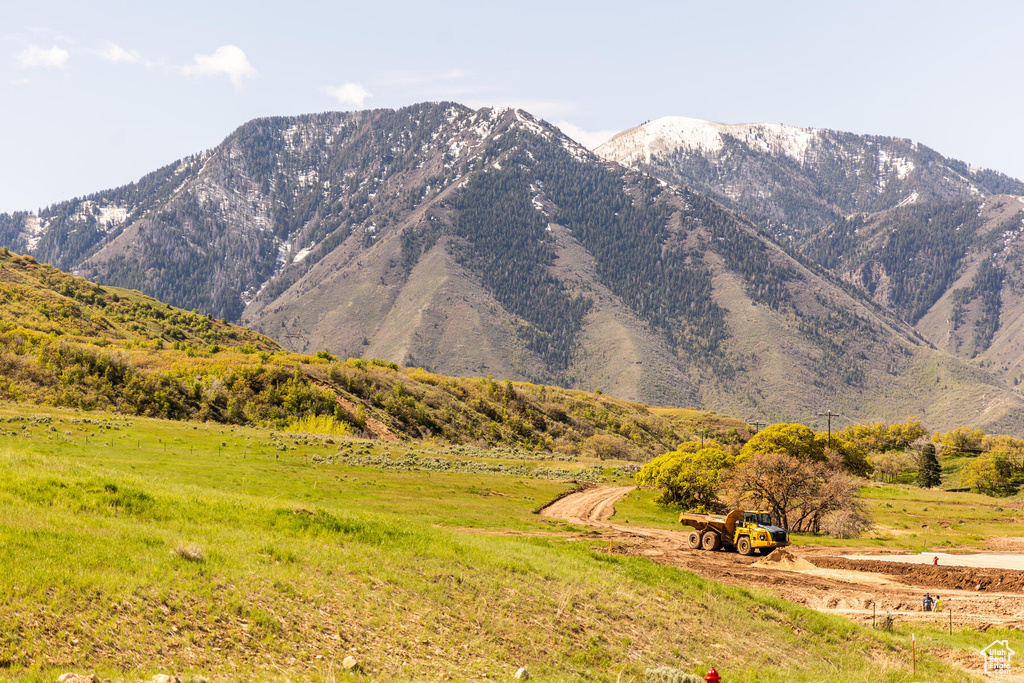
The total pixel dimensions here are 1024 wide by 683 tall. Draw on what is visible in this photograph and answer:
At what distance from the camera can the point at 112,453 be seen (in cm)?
4306

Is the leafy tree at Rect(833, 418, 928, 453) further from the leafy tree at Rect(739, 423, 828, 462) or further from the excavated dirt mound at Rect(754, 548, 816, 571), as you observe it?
the excavated dirt mound at Rect(754, 548, 816, 571)

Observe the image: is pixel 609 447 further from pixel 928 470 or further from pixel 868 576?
pixel 868 576

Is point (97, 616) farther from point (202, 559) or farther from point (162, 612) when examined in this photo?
point (202, 559)

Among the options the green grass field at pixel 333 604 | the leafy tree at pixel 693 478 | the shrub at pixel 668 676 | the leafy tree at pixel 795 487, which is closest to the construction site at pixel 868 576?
the green grass field at pixel 333 604

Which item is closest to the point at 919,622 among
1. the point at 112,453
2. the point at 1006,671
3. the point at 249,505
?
Answer: the point at 1006,671

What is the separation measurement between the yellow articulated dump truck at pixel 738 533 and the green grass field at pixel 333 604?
47.1ft

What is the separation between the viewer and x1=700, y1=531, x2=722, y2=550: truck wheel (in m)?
40.7

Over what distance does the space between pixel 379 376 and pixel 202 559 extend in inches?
3838

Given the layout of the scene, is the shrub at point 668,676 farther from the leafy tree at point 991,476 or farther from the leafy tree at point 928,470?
the leafy tree at point 928,470

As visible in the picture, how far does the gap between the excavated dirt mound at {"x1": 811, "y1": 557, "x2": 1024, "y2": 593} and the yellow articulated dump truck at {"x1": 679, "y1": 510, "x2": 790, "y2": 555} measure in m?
2.62

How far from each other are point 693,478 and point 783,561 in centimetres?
2101

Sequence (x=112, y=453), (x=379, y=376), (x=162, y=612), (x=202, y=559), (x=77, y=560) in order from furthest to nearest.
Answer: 1. (x=379, y=376)
2. (x=112, y=453)
3. (x=202, y=559)
4. (x=77, y=560)
5. (x=162, y=612)

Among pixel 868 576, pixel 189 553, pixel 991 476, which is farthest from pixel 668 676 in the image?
pixel 991 476

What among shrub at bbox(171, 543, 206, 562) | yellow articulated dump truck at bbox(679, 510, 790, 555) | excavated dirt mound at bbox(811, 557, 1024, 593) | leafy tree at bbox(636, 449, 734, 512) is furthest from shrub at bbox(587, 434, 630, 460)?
shrub at bbox(171, 543, 206, 562)
